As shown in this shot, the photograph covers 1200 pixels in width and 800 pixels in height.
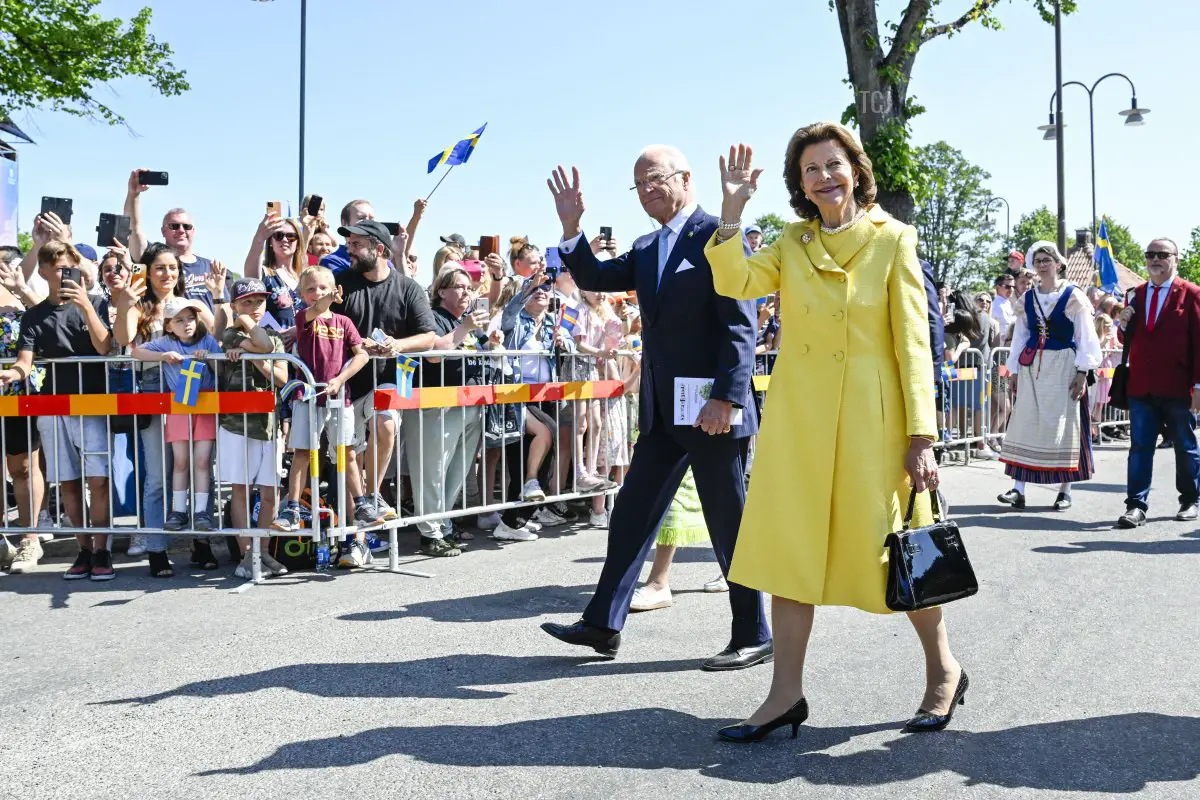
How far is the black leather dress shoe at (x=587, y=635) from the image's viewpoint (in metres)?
4.87

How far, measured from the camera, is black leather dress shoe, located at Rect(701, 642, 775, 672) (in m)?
4.79

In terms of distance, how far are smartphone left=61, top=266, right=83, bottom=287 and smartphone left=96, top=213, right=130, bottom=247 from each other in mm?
876

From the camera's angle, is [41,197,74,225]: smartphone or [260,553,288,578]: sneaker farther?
[41,197,74,225]: smartphone

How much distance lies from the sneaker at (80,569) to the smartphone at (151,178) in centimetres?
296

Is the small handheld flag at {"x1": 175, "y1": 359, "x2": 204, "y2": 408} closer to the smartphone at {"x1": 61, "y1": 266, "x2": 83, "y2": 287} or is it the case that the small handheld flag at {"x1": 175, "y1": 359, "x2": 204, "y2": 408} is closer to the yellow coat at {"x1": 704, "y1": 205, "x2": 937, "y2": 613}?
the smartphone at {"x1": 61, "y1": 266, "x2": 83, "y2": 287}

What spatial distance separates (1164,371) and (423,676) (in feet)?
23.8

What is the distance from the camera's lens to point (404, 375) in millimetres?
7395

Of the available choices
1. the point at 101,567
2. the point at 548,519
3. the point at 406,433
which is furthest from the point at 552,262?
the point at 101,567

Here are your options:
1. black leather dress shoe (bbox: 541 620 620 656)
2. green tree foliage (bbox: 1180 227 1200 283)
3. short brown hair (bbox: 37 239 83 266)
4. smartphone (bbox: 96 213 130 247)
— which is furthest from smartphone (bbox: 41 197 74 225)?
green tree foliage (bbox: 1180 227 1200 283)

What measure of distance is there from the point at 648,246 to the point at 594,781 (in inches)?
93.7

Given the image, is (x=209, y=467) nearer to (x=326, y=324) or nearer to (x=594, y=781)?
(x=326, y=324)

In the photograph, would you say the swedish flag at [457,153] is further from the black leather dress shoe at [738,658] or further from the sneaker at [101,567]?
the black leather dress shoe at [738,658]

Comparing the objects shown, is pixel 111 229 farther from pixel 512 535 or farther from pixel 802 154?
pixel 802 154

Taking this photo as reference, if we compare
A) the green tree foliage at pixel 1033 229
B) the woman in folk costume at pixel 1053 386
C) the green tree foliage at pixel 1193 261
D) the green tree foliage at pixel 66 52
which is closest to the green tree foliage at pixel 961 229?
the green tree foliage at pixel 1033 229
